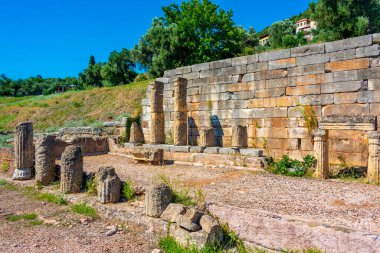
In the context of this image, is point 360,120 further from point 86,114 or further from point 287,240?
point 86,114

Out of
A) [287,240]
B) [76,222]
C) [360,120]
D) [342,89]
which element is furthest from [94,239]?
[342,89]

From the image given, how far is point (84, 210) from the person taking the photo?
7.28m

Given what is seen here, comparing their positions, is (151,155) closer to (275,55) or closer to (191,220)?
(275,55)

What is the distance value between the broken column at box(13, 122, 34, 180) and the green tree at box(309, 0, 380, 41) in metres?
24.6

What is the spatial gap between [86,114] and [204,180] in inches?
706

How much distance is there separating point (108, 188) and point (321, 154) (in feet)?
19.3

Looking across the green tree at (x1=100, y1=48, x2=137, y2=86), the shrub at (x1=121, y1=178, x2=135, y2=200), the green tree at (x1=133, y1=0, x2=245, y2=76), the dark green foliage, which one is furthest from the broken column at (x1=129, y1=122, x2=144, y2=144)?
the green tree at (x1=100, y1=48, x2=137, y2=86)

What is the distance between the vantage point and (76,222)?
6.81 metres

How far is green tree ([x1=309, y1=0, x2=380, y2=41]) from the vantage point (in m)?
26.2

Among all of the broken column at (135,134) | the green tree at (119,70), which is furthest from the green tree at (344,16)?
the green tree at (119,70)

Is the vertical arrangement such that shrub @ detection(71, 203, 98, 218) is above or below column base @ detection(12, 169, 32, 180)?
below

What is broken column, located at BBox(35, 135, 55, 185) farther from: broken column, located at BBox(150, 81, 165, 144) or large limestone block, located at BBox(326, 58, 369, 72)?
large limestone block, located at BBox(326, 58, 369, 72)

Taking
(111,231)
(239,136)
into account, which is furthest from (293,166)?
(111,231)

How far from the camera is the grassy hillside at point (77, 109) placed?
23438mm
